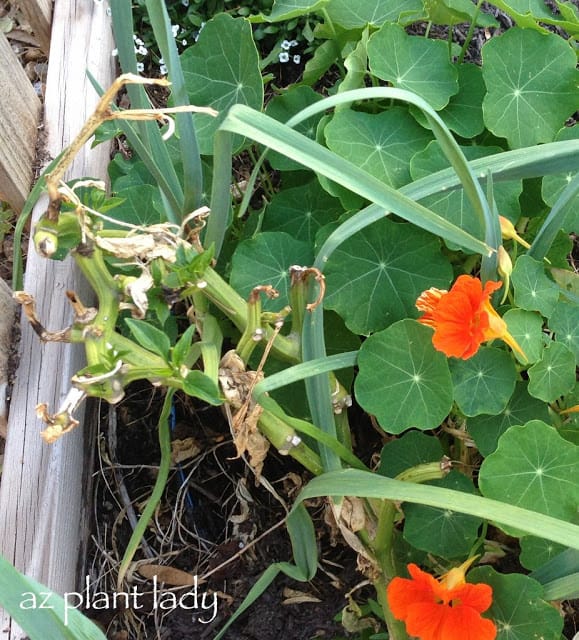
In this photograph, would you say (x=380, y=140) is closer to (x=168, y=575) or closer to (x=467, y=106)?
(x=467, y=106)

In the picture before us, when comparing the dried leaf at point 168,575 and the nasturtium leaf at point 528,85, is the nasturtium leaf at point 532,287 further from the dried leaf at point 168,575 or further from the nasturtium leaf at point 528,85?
the dried leaf at point 168,575

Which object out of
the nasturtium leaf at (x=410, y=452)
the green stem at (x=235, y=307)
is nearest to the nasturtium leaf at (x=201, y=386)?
the green stem at (x=235, y=307)

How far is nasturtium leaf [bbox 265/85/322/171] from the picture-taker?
1.40 metres

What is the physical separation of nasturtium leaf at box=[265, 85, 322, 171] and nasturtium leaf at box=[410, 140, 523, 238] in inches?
10.6

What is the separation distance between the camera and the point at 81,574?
1.42 m

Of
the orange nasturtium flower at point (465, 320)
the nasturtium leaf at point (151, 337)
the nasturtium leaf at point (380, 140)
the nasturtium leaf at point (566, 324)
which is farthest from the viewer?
the nasturtium leaf at point (380, 140)

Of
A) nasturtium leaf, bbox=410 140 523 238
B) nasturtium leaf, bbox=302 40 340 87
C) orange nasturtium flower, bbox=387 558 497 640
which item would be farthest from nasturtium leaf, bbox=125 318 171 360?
nasturtium leaf, bbox=302 40 340 87

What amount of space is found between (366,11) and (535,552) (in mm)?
1159

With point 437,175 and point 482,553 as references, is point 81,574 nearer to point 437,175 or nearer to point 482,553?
point 482,553

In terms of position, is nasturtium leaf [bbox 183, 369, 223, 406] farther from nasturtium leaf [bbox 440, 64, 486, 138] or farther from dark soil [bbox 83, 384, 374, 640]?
nasturtium leaf [bbox 440, 64, 486, 138]

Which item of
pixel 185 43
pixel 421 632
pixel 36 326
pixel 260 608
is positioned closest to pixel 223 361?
pixel 36 326

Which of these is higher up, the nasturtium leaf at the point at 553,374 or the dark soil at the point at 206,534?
the nasturtium leaf at the point at 553,374

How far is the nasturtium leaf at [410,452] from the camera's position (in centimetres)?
120

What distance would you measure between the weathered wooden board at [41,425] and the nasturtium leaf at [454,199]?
2.40 feet
